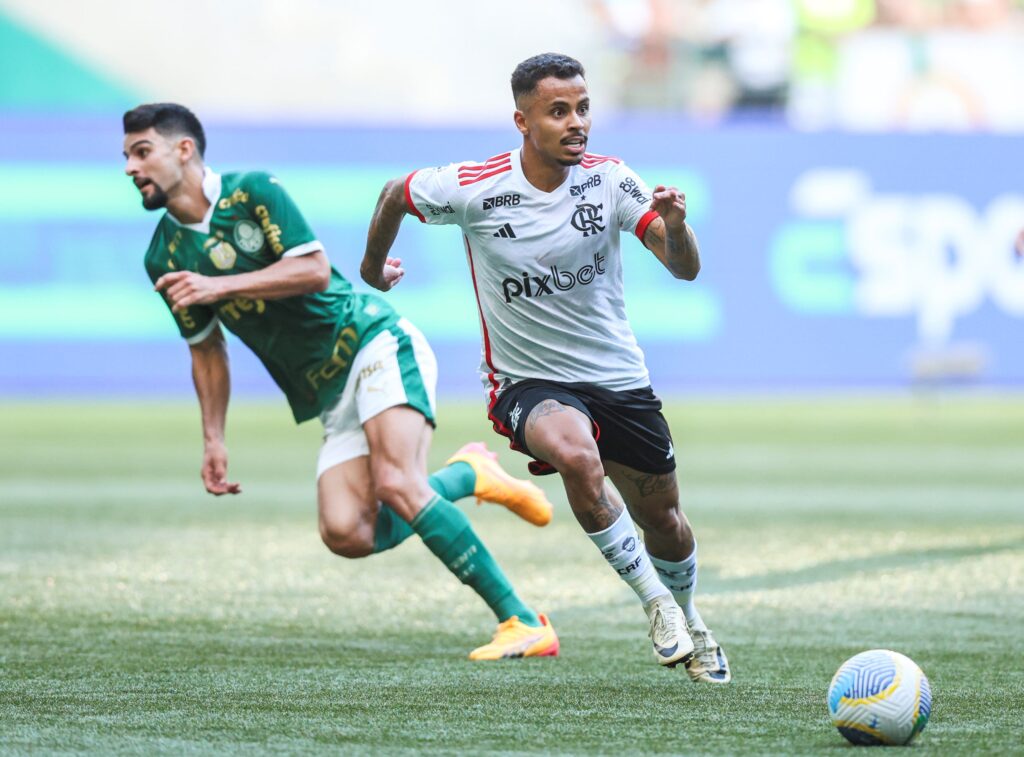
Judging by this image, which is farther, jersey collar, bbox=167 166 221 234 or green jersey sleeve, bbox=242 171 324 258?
jersey collar, bbox=167 166 221 234

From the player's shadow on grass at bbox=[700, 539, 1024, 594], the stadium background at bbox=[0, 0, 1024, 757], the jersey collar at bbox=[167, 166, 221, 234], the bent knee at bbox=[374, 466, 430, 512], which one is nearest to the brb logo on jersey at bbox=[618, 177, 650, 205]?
the bent knee at bbox=[374, 466, 430, 512]

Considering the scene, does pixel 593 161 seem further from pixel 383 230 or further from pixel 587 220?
pixel 383 230

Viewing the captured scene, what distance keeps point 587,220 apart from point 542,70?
22.0 inches

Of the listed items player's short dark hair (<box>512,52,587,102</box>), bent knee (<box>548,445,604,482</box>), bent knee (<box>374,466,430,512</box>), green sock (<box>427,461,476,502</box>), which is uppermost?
player's short dark hair (<box>512,52,587,102</box>)

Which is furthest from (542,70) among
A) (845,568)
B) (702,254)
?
(702,254)

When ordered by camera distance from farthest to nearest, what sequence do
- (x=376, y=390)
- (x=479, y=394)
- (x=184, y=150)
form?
1. (x=479, y=394)
2. (x=376, y=390)
3. (x=184, y=150)

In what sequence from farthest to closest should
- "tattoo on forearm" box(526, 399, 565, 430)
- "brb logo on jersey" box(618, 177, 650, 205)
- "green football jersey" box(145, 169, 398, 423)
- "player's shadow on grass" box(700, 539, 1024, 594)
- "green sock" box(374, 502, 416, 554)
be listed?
"player's shadow on grass" box(700, 539, 1024, 594) < "green sock" box(374, 502, 416, 554) < "green football jersey" box(145, 169, 398, 423) < "brb logo on jersey" box(618, 177, 650, 205) < "tattoo on forearm" box(526, 399, 565, 430)

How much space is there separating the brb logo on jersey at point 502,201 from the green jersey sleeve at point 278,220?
68 centimetres

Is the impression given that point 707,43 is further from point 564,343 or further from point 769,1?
point 564,343

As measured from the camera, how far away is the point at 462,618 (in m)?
7.20

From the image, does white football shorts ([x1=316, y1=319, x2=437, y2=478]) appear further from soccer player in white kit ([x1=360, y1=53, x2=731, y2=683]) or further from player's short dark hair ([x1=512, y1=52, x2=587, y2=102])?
player's short dark hair ([x1=512, y1=52, x2=587, y2=102])

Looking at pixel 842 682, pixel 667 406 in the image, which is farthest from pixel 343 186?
pixel 842 682

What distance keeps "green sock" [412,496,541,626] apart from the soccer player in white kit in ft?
1.32

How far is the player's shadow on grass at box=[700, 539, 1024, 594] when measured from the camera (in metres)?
8.12
